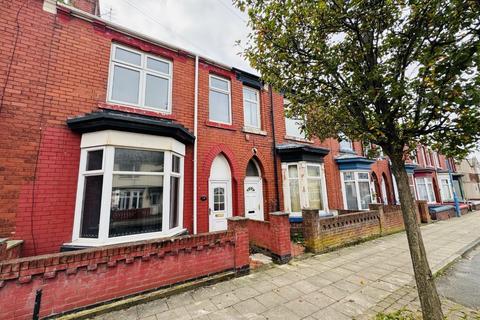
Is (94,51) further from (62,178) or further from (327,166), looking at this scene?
(327,166)

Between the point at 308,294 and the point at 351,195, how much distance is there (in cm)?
858

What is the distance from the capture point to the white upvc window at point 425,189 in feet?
57.3

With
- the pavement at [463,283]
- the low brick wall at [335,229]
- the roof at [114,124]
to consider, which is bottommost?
the pavement at [463,283]

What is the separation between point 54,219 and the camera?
457 centimetres

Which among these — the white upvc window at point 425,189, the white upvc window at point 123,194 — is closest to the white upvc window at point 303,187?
the white upvc window at point 123,194

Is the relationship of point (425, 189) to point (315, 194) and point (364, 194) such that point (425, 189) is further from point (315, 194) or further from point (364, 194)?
point (315, 194)

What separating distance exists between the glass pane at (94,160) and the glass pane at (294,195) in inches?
273

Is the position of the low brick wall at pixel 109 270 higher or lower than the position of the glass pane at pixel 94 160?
lower

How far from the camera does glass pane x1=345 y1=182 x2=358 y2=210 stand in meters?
10.8

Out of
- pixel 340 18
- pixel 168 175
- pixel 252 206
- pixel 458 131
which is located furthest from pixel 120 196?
pixel 458 131

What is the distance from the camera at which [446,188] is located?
1978 cm

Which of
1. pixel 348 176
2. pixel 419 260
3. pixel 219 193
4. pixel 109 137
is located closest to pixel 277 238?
pixel 219 193

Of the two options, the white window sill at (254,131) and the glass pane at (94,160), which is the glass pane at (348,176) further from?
the glass pane at (94,160)

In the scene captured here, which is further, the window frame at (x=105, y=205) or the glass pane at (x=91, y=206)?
the glass pane at (x=91, y=206)
